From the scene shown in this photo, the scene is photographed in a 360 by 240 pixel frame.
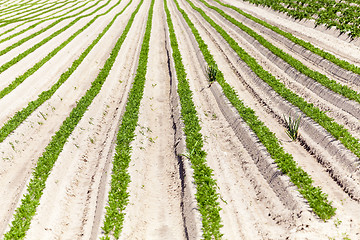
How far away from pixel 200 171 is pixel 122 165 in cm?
311

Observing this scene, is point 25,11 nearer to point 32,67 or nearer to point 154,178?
point 32,67

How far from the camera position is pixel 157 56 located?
24.5m

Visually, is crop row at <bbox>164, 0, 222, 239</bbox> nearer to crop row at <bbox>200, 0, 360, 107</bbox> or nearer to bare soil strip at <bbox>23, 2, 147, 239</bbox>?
bare soil strip at <bbox>23, 2, 147, 239</bbox>

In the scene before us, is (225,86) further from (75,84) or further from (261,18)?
(261,18)

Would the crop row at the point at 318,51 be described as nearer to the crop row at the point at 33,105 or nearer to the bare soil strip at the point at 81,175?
the bare soil strip at the point at 81,175

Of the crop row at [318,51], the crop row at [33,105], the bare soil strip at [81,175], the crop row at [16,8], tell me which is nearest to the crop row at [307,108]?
the crop row at [318,51]

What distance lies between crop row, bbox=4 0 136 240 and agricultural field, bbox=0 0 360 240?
1.9 inches

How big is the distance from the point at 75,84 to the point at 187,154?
11958 millimetres

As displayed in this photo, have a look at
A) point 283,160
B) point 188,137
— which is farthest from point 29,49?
point 283,160

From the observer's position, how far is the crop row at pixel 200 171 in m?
8.06

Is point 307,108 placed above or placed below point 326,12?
below

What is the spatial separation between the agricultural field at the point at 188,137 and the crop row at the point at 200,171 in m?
0.06

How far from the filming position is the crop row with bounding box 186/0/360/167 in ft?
35.7

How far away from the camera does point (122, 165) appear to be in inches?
420
